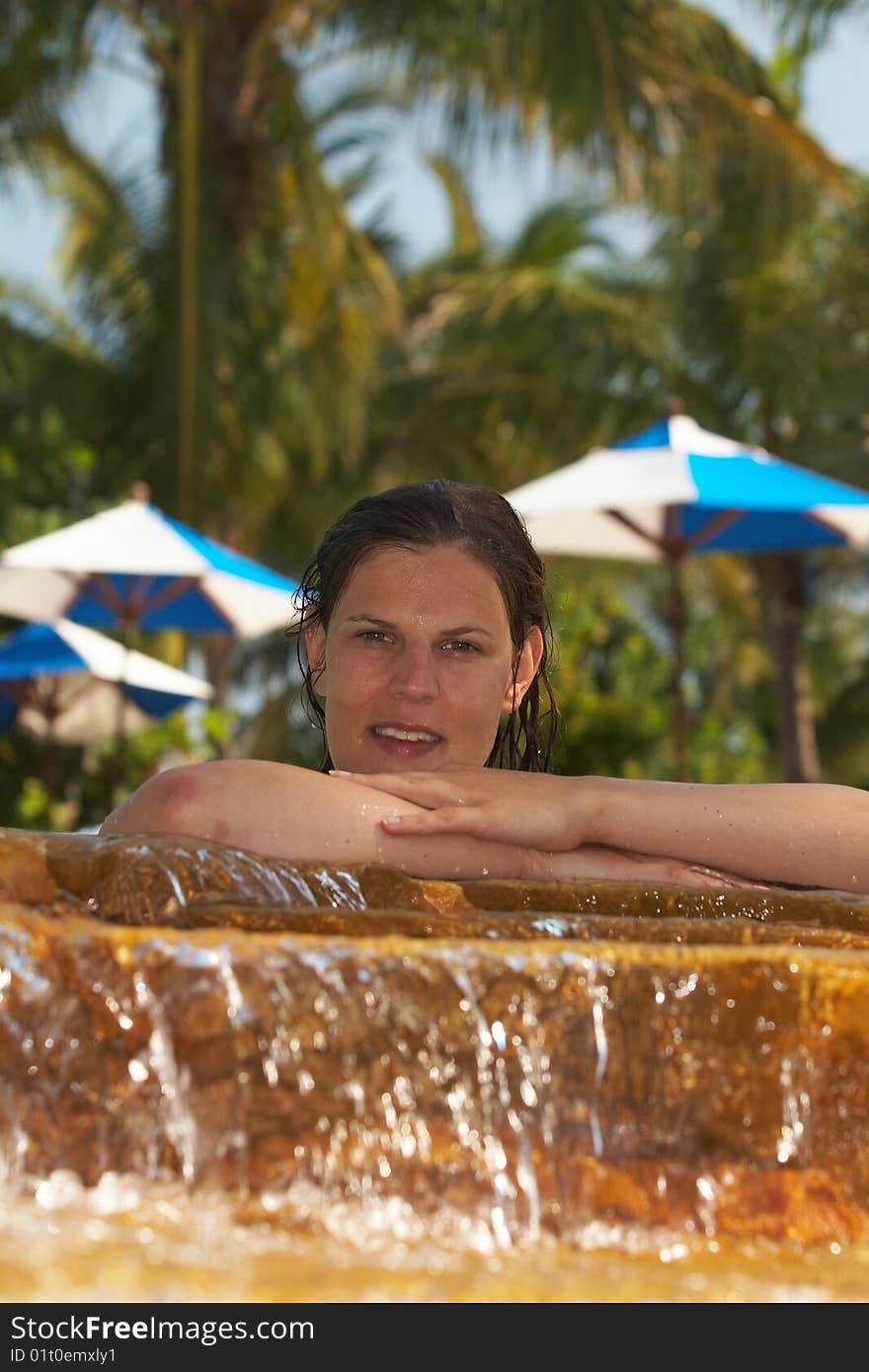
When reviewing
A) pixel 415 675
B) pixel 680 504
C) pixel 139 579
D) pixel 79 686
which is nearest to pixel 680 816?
pixel 415 675

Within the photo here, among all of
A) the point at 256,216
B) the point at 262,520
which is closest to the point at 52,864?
the point at 256,216

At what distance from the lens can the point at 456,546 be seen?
279 centimetres

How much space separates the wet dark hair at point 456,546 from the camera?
2824 millimetres

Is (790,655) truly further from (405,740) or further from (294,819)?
(294,819)

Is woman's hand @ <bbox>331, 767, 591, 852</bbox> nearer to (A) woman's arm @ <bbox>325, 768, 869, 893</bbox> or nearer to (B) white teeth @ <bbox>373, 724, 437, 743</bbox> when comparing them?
(A) woman's arm @ <bbox>325, 768, 869, 893</bbox>

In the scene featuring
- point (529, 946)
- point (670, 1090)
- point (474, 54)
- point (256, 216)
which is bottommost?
point (670, 1090)

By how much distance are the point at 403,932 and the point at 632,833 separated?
0.57 m

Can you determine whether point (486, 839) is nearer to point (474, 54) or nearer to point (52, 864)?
point (52, 864)

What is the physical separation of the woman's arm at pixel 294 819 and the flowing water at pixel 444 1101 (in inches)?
16.8

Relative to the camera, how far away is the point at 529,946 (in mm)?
1756

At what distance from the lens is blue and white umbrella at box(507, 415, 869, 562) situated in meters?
8.61

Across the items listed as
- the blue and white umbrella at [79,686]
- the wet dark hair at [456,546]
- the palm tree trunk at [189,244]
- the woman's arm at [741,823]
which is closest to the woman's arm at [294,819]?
the woman's arm at [741,823]

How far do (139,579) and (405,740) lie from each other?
804 centimetres
